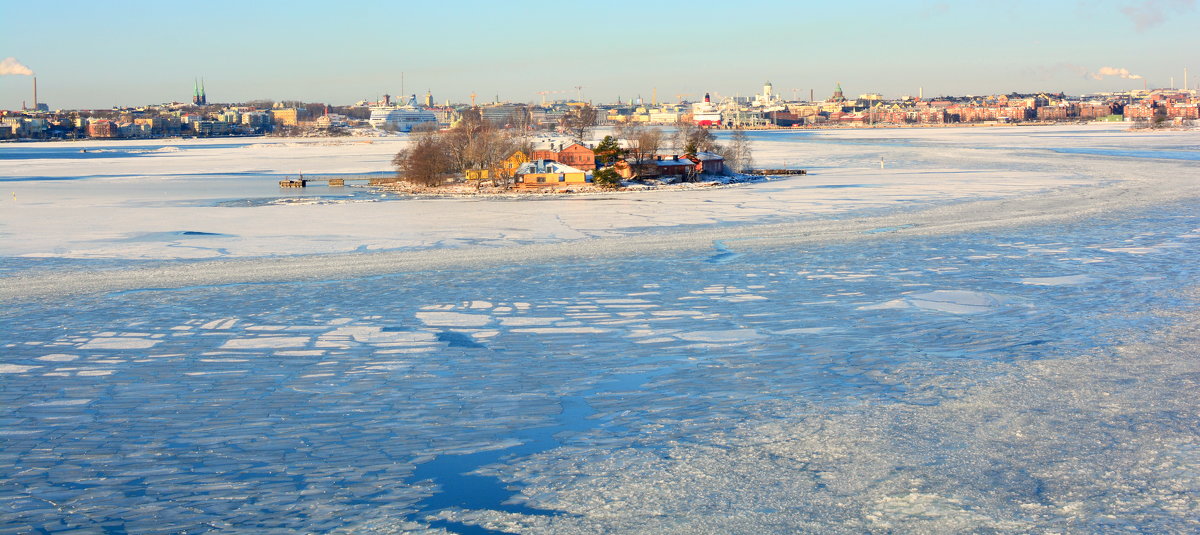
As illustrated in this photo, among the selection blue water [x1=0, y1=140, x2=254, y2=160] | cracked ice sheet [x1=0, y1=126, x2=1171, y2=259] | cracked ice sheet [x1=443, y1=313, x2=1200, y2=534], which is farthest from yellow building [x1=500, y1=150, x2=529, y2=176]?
blue water [x1=0, y1=140, x2=254, y2=160]

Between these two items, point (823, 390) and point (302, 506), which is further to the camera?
point (823, 390)

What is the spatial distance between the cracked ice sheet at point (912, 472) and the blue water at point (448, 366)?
175 mm

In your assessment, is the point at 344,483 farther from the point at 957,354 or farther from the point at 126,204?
the point at 126,204

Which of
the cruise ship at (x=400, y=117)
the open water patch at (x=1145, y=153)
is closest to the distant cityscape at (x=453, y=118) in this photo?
the cruise ship at (x=400, y=117)

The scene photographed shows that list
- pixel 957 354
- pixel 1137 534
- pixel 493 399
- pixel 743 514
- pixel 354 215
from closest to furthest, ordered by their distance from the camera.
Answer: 1. pixel 1137 534
2. pixel 743 514
3. pixel 493 399
4. pixel 957 354
5. pixel 354 215

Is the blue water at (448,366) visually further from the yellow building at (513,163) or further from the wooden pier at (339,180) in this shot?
the wooden pier at (339,180)

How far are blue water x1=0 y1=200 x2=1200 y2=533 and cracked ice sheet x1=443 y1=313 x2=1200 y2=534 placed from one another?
0.58 feet

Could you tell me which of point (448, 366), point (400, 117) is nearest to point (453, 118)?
point (400, 117)

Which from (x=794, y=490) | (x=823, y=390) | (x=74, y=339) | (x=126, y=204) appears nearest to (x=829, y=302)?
(x=823, y=390)

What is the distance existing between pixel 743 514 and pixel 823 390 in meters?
1.49

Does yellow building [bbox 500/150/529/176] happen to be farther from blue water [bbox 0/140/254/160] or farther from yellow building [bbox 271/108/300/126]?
yellow building [bbox 271/108/300/126]

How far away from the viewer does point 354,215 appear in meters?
13.7

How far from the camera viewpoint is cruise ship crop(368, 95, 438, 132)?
9081 centimetres

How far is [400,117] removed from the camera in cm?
9638
